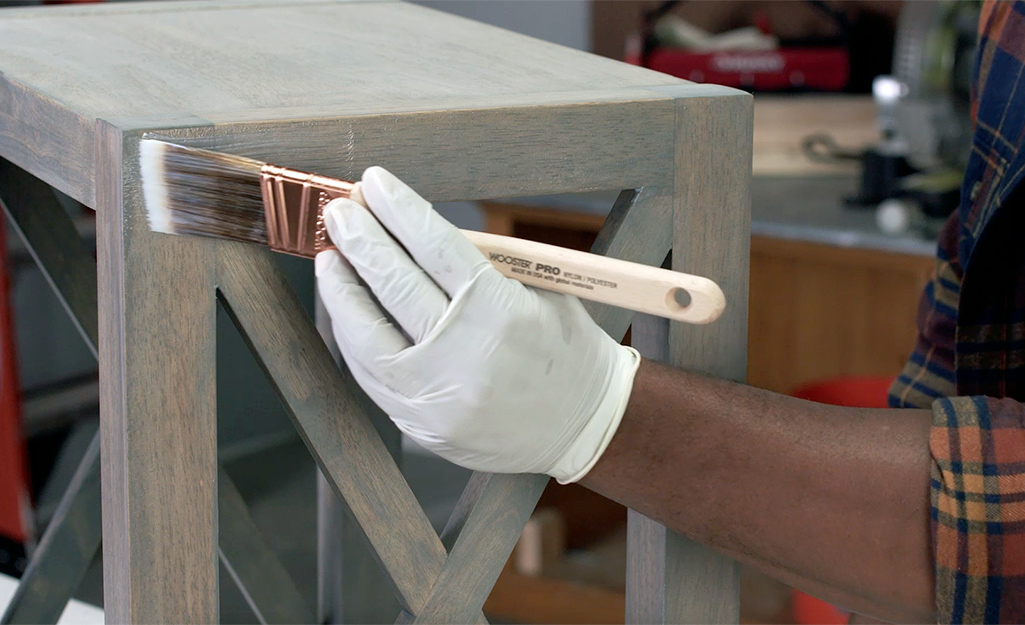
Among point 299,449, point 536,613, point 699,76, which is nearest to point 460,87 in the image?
point 299,449

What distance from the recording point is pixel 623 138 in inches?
25.0

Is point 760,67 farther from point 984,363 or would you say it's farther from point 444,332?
point 444,332

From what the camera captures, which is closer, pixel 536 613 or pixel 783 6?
pixel 536 613

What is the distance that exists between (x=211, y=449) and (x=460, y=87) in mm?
258

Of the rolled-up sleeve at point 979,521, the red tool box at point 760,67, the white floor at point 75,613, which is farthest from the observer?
the red tool box at point 760,67

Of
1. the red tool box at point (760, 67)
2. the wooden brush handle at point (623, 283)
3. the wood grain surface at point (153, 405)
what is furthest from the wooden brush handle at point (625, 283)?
the red tool box at point (760, 67)

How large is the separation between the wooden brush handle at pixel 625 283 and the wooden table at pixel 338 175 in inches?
2.5

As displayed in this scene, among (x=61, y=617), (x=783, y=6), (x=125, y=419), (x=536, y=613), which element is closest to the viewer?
(x=125, y=419)

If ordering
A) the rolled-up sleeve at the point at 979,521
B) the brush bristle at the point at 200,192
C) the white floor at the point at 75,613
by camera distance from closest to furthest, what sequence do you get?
1. the brush bristle at the point at 200,192
2. the rolled-up sleeve at the point at 979,521
3. the white floor at the point at 75,613

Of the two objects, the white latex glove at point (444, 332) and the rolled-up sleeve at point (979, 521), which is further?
the rolled-up sleeve at point (979, 521)

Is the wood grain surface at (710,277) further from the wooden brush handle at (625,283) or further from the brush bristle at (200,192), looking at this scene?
the brush bristle at (200,192)

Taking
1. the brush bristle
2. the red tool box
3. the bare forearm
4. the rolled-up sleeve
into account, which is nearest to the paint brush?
the brush bristle

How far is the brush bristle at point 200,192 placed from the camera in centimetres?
52

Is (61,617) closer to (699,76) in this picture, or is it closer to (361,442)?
(361,442)
